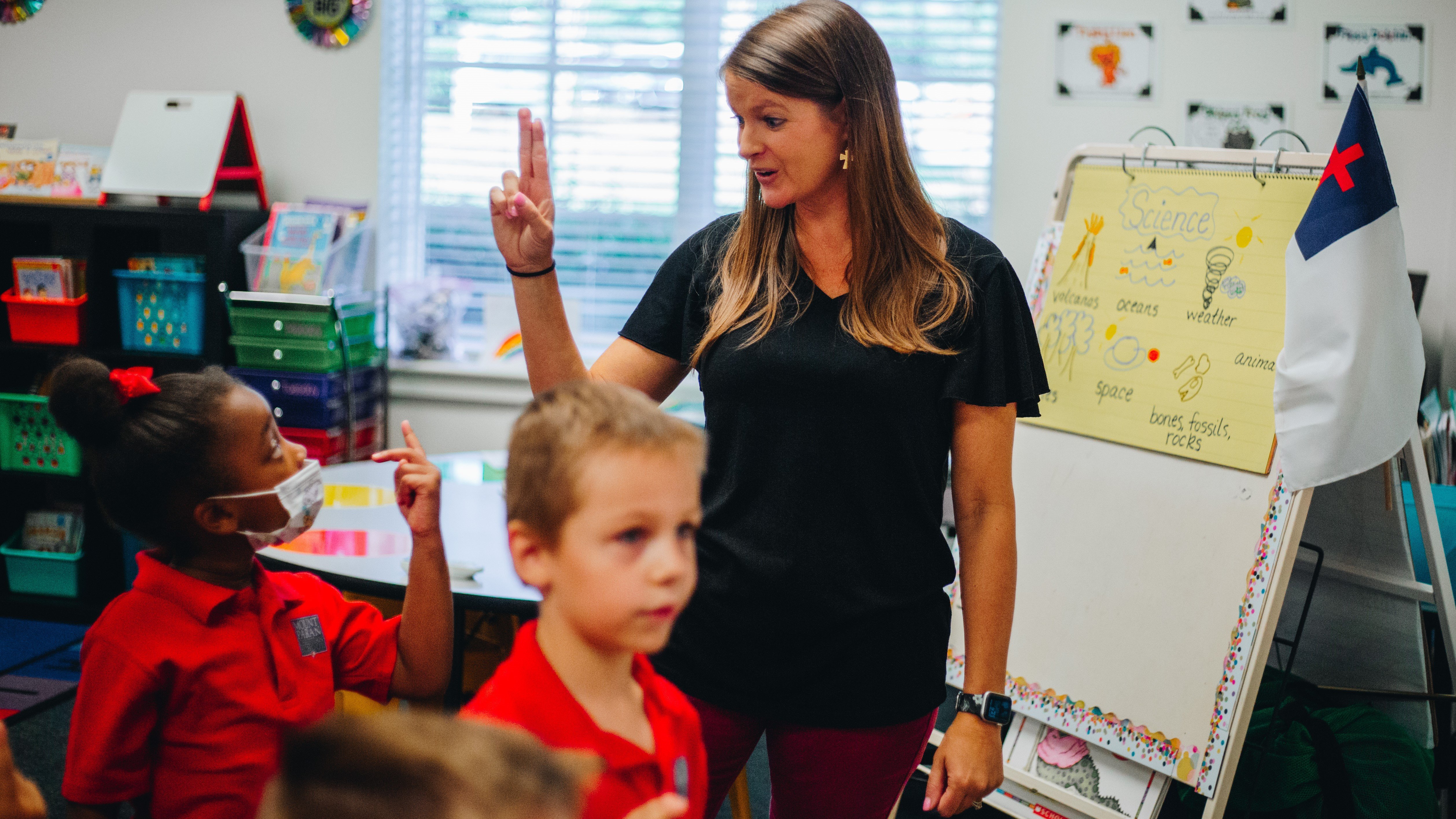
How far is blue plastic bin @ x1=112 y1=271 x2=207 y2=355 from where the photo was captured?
3047 millimetres

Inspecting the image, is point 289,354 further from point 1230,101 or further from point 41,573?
point 1230,101

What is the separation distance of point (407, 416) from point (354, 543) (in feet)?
5.37

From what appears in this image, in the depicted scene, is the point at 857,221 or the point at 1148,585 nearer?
the point at 857,221

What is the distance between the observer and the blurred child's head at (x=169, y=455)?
1087 mm

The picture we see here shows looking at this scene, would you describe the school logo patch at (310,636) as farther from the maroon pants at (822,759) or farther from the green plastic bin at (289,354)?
the green plastic bin at (289,354)

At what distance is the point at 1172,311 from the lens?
1.94 meters

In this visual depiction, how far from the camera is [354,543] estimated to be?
73.9 inches

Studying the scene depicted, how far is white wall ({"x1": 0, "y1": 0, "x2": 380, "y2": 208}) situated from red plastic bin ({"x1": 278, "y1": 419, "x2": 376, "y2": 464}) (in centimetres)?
84

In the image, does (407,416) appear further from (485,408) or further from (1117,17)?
(1117,17)

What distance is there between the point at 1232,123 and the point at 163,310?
322cm

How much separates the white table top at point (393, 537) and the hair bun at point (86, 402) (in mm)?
A: 444

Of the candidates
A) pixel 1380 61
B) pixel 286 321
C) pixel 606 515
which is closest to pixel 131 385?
pixel 606 515

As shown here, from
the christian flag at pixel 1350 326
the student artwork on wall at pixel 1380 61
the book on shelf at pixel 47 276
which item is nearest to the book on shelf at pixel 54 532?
the book on shelf at pixel 47 276

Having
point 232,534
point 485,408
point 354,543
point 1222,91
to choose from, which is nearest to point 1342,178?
point 1222,91
